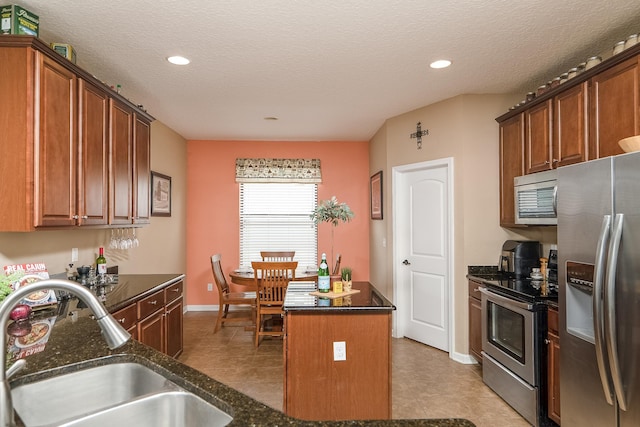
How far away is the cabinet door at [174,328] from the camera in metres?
3.29

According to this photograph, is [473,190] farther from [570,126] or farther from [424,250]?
[570,126]

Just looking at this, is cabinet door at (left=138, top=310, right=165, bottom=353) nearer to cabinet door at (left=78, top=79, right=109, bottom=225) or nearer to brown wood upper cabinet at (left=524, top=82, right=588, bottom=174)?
cabinet door at (left=78, top=79, right=109, bottom=225)

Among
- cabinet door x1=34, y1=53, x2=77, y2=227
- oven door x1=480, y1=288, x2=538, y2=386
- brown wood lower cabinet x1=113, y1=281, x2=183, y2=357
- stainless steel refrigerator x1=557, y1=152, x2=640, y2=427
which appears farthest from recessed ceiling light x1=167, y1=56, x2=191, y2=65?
oven door x1=480, y1=288, x2=538, y2=386

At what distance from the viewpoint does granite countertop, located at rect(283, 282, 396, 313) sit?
231 centimetres

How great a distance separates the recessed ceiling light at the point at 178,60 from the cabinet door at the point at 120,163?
1.85 ft

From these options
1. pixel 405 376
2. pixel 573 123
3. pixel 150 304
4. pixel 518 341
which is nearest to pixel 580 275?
pixel 518 341

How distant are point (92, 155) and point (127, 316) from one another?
1.17m

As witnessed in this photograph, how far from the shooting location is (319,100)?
388cm

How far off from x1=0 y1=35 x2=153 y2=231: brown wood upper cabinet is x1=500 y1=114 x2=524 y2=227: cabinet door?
347cm

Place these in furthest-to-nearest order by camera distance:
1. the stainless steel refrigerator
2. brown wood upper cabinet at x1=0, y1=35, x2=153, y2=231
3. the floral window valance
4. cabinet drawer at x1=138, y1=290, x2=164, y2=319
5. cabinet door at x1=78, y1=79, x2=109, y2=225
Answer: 1. the floral window valance
2. cabinet drawer at x1=138, y1=290, x2=164, y2=319
3. cabinet door at x1=78, y1=79, x2=109, y2=225
4. brown wood upper cabinet at x1=0, y1=35, x2=153, y2=231
5. the stainless steel refrigerator

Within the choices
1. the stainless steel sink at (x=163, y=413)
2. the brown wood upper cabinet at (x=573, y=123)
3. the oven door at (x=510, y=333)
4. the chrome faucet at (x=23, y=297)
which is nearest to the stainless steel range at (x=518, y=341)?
the oven door at (x=510, y=333)

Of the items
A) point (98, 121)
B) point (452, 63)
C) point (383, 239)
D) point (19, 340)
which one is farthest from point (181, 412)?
point (383, 239)

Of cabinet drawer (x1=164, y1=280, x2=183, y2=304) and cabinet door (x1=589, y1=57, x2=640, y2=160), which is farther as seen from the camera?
cabinet drawer (x1=164, y1=280, x2=183, y2=304)

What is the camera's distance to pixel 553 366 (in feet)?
7.97
